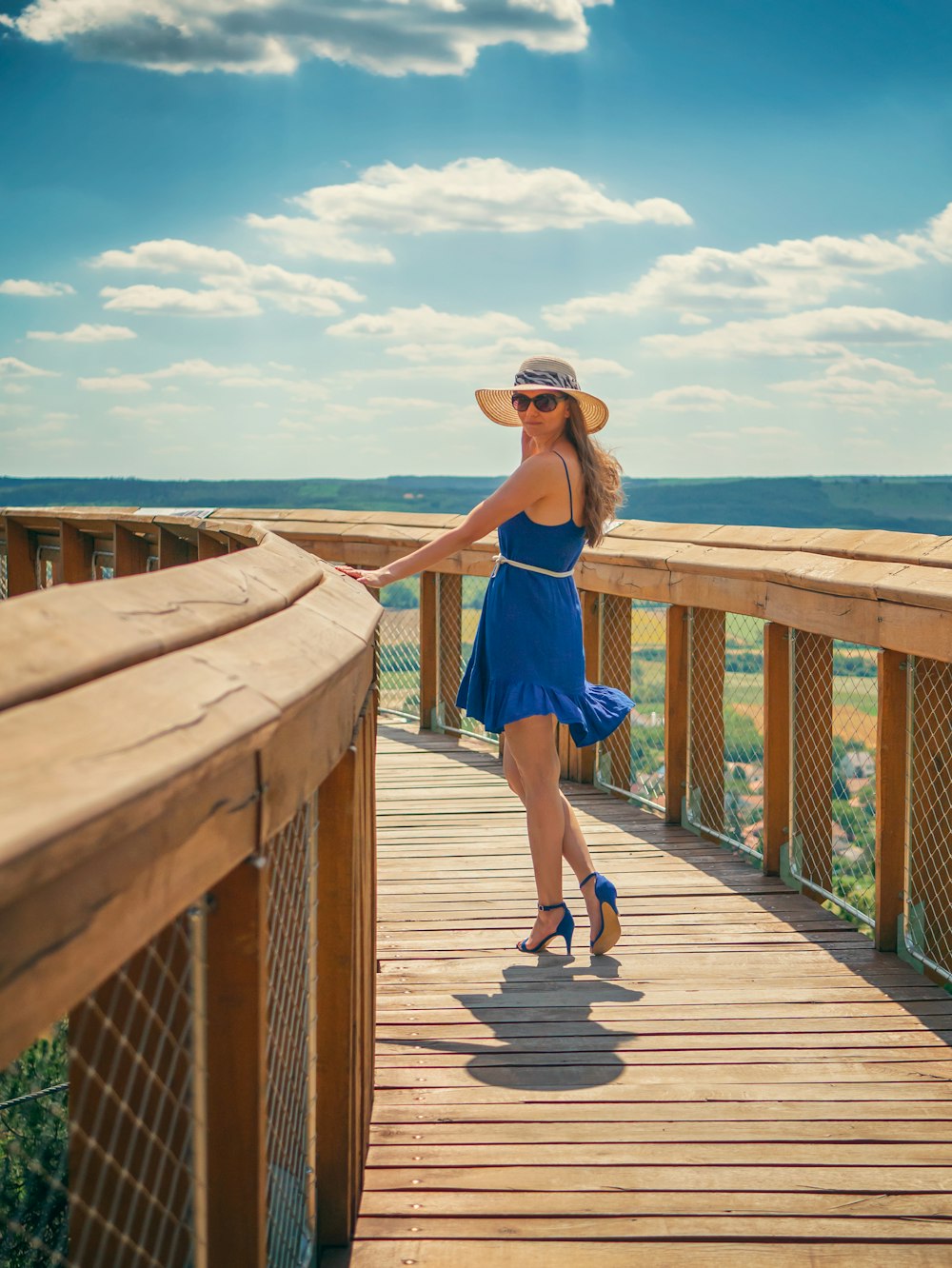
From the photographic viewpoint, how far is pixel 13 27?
258ft

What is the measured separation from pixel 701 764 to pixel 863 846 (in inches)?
47.1

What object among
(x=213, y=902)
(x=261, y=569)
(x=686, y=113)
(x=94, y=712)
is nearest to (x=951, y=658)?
(x=261, y=569)

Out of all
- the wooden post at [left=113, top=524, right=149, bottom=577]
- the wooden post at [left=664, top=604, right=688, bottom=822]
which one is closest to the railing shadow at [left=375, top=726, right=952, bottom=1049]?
the wooden post at [left=664, top=604, right=688, bottom=822]

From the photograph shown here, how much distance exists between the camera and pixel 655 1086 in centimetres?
319

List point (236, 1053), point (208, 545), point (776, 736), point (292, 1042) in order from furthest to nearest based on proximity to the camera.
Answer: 1. point (208, 545)
2. point (776, 736)
3. point (292, 1042)
4. point (236, 1053)

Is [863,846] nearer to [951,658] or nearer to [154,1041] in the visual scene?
[951,658]

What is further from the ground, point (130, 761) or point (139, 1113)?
point (130, 761)

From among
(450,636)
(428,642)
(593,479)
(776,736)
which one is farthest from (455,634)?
(593,479)

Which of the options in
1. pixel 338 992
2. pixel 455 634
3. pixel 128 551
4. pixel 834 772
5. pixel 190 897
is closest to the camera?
→ pixel 190 897

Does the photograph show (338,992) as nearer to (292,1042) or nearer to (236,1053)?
(292,1042)

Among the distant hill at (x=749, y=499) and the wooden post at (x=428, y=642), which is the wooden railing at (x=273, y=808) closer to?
the wooden post at (x=428, y=642)

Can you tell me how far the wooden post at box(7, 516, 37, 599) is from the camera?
8.20 meters

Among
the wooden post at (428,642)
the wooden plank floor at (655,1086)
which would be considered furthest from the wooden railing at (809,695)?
the wooden post at (428,642)

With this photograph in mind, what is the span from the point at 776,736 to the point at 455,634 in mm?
3095
